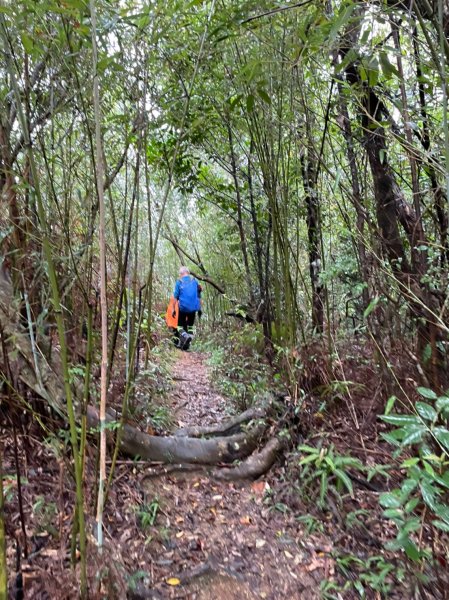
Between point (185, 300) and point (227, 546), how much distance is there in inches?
187

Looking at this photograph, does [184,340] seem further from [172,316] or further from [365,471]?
[365,471]

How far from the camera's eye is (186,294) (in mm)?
6457

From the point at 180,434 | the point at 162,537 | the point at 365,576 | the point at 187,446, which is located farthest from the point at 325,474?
the point at 180,434

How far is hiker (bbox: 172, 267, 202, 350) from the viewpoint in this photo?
6465mm

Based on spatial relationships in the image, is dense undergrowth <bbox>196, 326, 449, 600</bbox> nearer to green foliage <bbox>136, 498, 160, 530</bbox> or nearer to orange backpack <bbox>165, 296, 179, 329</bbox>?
green foliage <bbox>136, 498, 160, 530</bbox>

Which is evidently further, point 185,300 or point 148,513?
point 185,300

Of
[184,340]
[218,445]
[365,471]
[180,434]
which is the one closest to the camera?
[365,471]

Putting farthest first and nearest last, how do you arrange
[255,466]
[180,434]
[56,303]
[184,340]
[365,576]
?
[184,340]
[180,434]
[255,466]
[365,576]
[56,303]

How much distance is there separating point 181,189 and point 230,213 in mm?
830

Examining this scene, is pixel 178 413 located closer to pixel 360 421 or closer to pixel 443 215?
pixel 360 421

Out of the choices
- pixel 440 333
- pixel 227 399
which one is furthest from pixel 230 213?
pixel 440 333

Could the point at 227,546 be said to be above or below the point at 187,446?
below

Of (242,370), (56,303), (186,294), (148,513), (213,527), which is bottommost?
(213,527)

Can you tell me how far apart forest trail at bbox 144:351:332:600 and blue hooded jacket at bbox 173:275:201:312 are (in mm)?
4141
